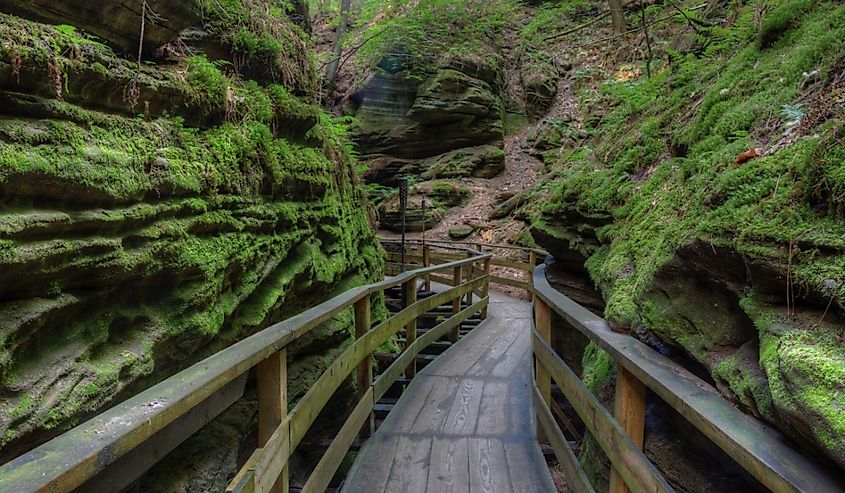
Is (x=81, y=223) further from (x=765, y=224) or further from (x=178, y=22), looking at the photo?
(x=765, y=224)

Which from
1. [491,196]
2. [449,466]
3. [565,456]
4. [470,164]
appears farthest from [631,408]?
[470,164]

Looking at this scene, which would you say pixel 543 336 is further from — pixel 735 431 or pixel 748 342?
pixel 735 431

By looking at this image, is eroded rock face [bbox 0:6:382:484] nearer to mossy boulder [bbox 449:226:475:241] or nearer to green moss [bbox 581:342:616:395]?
green moss [bbox 581:342:616:395]

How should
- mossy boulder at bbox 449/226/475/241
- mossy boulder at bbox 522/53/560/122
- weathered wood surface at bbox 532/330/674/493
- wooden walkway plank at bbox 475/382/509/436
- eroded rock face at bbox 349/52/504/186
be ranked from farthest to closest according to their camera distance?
mossy boulder at bbox 522/53/560/122 → eroded rock face at bbox 349/52/504/186 → mossy boulder at bbox 449/226/475/241 → wooden walkway plank at bbox 475/382/509/436 → weathered wood surface at bbox 532/330/674/493

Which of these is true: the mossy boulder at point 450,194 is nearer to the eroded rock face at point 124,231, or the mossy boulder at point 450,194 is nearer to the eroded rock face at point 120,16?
the eroded rock face at point 124,231

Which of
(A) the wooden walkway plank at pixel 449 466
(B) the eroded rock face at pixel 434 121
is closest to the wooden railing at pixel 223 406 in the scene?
(A) the wooden walkway plank at pixel 449 466

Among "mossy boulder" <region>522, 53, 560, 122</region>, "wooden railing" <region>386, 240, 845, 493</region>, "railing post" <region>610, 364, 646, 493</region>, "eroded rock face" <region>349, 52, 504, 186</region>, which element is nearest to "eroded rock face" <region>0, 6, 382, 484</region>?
"wooden railing" <region>386, 240, 845, 493</region>

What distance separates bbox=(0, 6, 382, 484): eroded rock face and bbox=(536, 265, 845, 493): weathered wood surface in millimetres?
2443

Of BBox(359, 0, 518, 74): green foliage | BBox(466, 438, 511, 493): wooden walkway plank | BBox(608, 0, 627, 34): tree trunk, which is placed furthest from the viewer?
BBox(359, 0, 518, 74): green foliage

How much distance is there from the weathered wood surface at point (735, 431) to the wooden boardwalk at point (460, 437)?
1670 mm

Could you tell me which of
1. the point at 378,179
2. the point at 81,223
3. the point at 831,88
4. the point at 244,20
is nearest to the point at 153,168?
the point at 81,223

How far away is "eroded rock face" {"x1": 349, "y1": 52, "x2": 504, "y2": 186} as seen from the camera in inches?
725

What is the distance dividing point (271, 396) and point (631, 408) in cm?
153

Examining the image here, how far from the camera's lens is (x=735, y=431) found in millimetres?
1281
